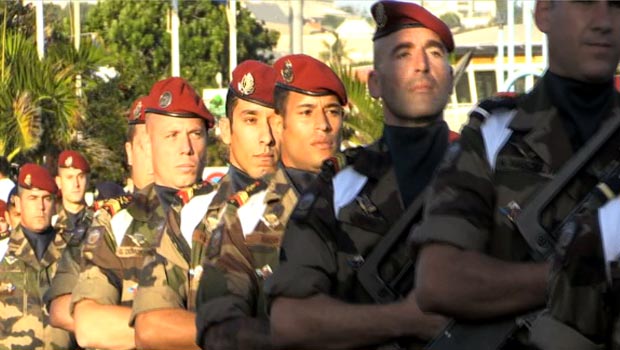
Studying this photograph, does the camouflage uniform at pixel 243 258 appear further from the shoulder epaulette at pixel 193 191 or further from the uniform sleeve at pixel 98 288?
the uniform sleeve at pixel 98 288

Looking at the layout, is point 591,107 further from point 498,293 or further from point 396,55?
point 396,55

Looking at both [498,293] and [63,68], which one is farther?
[63,68]

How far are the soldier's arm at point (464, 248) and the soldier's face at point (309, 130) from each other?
2466mm

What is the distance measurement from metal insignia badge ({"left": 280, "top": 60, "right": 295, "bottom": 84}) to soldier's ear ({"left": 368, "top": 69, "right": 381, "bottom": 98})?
125 centimetres

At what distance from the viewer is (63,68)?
3183 cm

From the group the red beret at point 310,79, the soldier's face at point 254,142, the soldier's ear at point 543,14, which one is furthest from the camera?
the soldier's face at point 254,142

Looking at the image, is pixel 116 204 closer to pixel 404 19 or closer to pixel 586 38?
pixel 404 19

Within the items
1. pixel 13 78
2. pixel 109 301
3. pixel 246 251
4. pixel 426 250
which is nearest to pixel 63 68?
pixel 13 78

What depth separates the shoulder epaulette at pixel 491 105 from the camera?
451cm

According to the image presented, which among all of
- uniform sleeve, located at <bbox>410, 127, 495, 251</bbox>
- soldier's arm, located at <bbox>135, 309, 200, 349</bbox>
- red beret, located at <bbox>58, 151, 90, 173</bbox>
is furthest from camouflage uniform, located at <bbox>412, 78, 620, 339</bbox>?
red beret, located at <bbox>58, 151, 90, 173</bbox>

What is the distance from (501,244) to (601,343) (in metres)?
0.94

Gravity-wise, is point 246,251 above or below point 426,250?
below

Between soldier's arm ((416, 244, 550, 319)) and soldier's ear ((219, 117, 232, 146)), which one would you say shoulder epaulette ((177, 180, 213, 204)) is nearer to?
soldier's ear ((219, 117, 232, 146))

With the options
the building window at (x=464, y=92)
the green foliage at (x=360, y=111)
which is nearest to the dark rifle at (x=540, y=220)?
the green foliage at (x=360, y=111)
